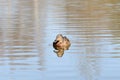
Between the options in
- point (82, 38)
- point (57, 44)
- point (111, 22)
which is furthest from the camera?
point (111, 22)

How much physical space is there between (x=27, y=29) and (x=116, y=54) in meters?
4.56

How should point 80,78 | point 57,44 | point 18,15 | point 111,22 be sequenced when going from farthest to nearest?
point 18,15
point 111,22
point 57,44
point 80,78

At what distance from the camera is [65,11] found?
21.4 meters

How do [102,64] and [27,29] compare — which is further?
[27,29]

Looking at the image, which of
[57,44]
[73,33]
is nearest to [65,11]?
[73,33]

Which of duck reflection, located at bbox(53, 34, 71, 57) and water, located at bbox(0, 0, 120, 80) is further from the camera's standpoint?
duck reflection, located at bbox(53, 34, 71, 57)

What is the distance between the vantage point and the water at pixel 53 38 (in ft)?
36.1

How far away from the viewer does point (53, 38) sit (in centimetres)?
1470

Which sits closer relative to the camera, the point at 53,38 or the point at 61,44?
the point at 61,44

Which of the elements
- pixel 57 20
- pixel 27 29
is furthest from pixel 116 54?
pixel 57 20

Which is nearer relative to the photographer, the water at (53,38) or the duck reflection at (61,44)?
the water at (53,38)

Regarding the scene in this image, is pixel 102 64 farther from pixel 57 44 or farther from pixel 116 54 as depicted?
pixel 57 44

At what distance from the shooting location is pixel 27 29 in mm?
16625

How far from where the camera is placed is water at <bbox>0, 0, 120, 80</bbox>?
11.0m
